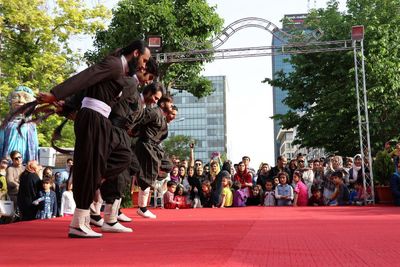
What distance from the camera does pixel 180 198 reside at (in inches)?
417

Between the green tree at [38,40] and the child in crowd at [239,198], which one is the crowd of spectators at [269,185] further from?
the green tree at [38,40]

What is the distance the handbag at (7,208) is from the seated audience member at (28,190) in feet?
0.47

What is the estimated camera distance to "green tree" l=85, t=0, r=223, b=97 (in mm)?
19125

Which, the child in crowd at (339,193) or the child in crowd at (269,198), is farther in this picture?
the child in crowd at (269,198)

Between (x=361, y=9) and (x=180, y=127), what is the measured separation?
284ft

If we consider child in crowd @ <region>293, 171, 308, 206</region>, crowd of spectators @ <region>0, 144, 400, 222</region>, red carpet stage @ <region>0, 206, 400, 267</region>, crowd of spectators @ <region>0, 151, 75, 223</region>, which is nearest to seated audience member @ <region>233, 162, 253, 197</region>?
crowd of spectators @ <region>0, 144, 400, 222</region>

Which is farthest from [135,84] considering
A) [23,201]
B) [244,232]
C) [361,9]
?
[361,9]

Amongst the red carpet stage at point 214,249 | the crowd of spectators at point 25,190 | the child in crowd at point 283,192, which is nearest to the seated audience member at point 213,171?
the child in crowd at point 283,192

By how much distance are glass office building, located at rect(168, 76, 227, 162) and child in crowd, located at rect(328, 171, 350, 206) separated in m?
94.3

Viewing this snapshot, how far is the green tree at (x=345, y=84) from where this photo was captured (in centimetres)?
1730

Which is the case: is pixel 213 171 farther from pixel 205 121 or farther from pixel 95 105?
pixel 205 121

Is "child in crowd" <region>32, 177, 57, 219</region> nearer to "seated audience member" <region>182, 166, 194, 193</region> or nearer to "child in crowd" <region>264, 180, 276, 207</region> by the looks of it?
"seated audience member" <region>182, 166, 194, 193</region>

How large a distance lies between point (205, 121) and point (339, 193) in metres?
99.0

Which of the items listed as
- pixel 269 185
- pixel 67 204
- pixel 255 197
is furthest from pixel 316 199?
pixel 67 204
